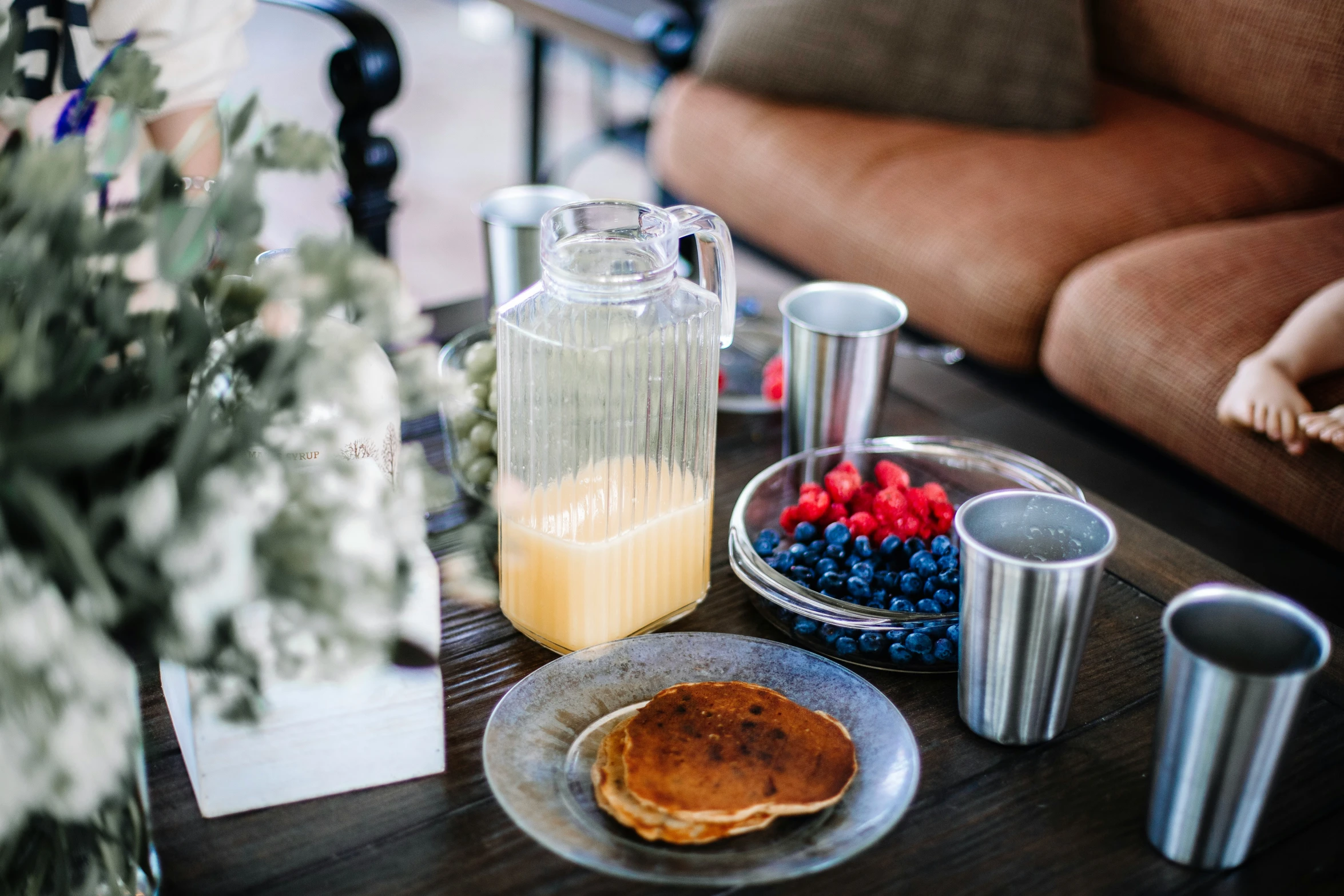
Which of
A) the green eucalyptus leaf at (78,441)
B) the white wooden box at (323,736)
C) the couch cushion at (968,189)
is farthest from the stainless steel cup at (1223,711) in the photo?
the couch cushion at (968,189)

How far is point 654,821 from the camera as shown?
0.65 m

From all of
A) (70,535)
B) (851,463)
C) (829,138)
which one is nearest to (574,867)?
(70,535)

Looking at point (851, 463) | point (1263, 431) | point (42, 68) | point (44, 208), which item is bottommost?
point (1263, 431)

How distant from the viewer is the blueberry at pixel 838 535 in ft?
2.88

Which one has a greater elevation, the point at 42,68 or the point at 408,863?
the point at 42,68

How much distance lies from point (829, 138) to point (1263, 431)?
2.86 feet

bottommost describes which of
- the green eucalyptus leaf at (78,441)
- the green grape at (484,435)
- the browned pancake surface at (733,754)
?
the browned pancake surface at (733,754)

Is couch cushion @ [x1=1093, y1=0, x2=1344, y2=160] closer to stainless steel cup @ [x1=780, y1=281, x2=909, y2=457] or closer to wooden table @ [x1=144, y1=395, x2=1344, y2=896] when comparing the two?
stainless steel cup @ [x1=780, y1=281, x2=909, y2=457]

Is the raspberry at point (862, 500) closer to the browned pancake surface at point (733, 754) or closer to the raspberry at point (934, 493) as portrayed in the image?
the raspberry at point (934, 493)

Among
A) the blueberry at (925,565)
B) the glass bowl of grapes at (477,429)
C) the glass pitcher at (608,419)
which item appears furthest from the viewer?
the glass bowl of grapes at (477,429)

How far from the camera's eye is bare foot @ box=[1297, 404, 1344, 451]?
1264 mm

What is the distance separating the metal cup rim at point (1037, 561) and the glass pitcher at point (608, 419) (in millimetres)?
185

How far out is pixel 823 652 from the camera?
32.5 inches

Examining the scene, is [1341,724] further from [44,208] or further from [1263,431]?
[44,208]
